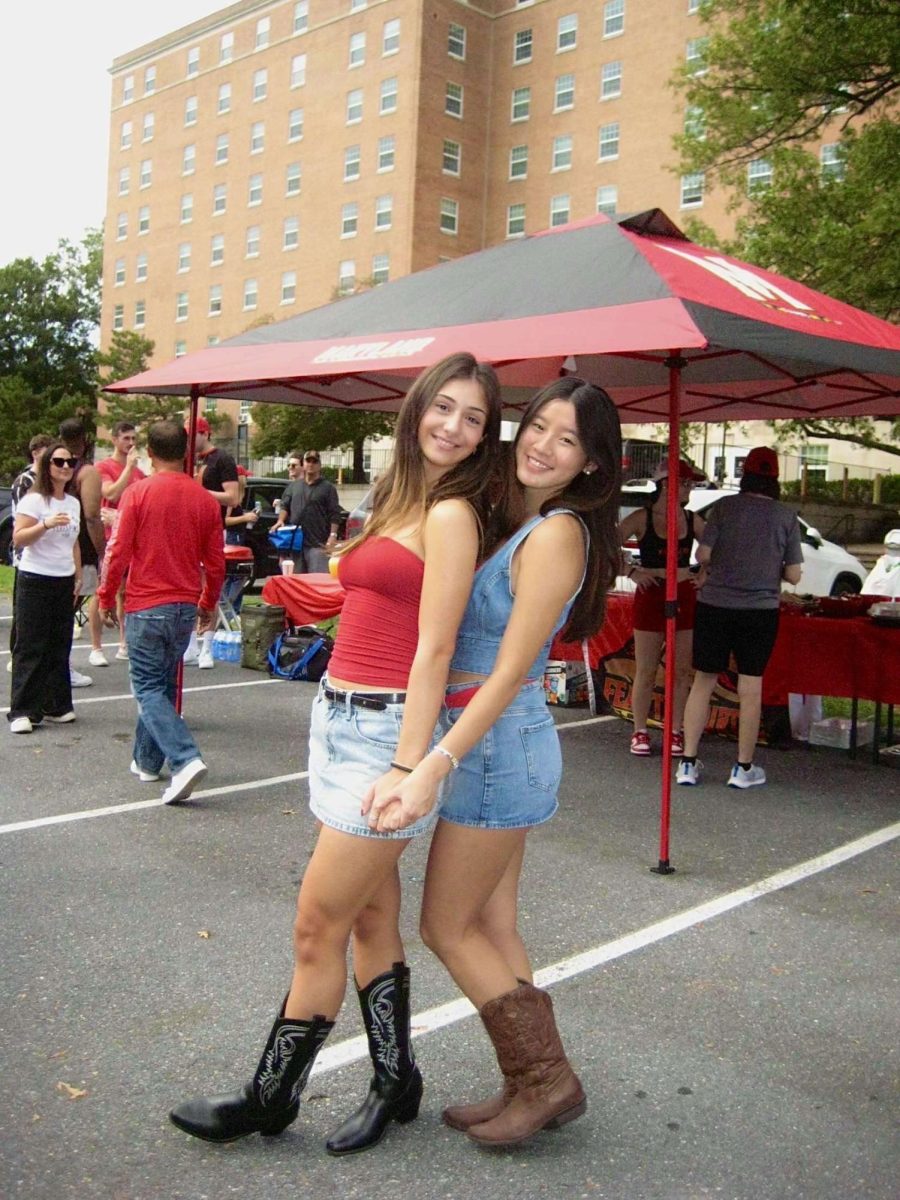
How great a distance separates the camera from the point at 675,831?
5.93 metres

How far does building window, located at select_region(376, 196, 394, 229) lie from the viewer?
5191 cm

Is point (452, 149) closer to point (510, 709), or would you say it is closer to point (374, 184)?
Answer: point (374, 184)

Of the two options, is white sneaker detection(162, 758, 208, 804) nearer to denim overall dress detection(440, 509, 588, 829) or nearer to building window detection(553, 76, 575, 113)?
denim overall dress detection(440, 509, 588, 829)

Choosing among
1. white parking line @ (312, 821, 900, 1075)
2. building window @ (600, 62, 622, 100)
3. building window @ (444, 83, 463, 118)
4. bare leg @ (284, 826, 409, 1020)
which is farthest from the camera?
building window @ (444, 83, 463, 118)

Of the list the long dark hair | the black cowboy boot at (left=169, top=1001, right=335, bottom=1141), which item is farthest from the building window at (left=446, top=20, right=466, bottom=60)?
the black cowboy boot at (left=169, top=1001, right=335, bottom=1141)

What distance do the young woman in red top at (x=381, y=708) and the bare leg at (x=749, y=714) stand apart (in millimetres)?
4282

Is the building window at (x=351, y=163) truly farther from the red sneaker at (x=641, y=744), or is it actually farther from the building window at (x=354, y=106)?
the red sneaker at (x=641, y=744)

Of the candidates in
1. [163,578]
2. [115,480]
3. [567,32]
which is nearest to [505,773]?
[163,578]

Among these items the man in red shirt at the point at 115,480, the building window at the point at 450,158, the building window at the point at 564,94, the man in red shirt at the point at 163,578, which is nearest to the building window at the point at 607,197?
the building window at the point at 564,94

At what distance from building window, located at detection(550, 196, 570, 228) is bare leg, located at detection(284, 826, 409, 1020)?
4994 centimetres

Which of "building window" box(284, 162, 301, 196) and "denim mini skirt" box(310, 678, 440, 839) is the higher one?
"building window" box(284, 162, 301, 196)

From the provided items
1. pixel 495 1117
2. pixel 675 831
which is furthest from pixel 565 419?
pixel 675 831

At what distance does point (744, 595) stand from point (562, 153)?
155 feet

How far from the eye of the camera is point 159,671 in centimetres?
614
